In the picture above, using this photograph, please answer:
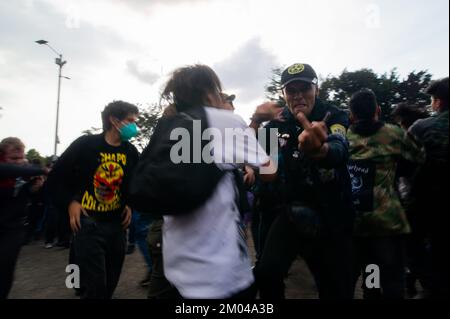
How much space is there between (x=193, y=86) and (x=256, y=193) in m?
1.23

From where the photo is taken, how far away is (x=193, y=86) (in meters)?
1.68

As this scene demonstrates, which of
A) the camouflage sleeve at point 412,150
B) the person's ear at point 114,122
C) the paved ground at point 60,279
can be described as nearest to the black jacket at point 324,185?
the camouflage sleeve at point 412,150

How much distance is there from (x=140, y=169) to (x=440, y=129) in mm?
2479

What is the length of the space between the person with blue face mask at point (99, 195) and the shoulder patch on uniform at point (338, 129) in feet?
5.91

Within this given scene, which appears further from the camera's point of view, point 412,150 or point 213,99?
point 412,150

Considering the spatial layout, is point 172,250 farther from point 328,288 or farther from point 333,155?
point 328,288

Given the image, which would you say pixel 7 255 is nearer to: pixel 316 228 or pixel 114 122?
pixel 114 122

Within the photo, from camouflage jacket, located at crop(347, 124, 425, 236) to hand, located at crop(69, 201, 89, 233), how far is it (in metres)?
2.23

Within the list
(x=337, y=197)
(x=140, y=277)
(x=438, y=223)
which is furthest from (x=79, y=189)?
(x=438, y=223)

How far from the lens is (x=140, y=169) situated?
4.76ft

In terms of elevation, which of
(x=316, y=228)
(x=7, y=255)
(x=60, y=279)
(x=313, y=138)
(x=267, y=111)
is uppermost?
(x=267, y=111)

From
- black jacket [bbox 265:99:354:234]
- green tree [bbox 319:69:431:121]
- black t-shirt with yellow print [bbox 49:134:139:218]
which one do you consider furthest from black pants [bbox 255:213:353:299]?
green tree [bbox 319:69:431:121]

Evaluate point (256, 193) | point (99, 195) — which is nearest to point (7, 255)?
point (99, 195)

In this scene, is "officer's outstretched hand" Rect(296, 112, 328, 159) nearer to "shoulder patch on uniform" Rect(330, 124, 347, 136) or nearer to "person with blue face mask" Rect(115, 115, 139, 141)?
"shoulder patch on uniform" Rect(330, 124, 347, 136)
